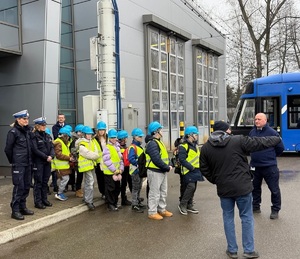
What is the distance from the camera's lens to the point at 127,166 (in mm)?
7125

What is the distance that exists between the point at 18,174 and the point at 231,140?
12.0 feet

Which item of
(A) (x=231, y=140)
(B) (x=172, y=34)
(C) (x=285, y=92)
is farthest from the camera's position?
(B) (x=172, y=34)

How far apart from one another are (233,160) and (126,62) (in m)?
9.93

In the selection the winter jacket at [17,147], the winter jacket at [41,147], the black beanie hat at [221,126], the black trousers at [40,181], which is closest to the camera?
the black beanie hat at [221,126]

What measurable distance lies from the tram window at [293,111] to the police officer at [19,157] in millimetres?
11141

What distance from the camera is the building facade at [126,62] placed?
10164 millimetres

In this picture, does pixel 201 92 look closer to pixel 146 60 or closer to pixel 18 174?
pixel 146 60

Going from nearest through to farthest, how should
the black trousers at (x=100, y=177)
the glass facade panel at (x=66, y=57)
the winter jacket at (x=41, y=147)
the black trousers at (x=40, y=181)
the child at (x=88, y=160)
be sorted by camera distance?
the winter jacket at (x=41, y=147)
the black trousers at (x=40, y=181)
the child at (x=88, y=160)
the black trousers at (x=100, y=177)
the glass facade panel at (x=66, y=57)

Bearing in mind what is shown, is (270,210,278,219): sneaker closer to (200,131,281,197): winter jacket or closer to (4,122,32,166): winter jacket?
(200,131,281,197): winter jacket

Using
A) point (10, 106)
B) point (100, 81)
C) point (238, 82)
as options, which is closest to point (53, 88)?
point (10, 106)

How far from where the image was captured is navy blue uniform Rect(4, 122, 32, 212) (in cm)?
579

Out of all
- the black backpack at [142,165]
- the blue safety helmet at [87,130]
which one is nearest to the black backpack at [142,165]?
the black backpack at [142,165]

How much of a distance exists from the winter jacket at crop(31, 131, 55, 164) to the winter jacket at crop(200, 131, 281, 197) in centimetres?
350

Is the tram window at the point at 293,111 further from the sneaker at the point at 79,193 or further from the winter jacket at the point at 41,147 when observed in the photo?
the winter jacket at the point at 41,147
